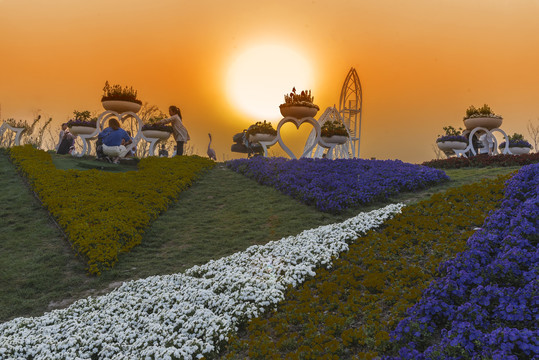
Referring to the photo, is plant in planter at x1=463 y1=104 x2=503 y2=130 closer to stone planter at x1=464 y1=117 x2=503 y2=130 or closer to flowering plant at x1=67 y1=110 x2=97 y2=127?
stone planter at x1=464 y1=117 x2=503 y2=130

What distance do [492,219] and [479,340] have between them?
4.44 metres

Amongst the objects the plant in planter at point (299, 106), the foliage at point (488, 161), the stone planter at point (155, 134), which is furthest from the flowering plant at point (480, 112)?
the stone planter at point (155, 134)

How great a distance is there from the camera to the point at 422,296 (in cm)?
631

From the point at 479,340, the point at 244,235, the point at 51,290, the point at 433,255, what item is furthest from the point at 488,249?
the point at 51,290

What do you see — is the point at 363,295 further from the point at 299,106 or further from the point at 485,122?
the point at 485,122

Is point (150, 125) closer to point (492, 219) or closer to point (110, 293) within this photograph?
point (110, 293)

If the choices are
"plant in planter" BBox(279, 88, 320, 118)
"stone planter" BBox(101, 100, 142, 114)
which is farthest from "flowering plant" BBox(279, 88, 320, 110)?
"stone planter" BBox(101, 100, 142, 114)

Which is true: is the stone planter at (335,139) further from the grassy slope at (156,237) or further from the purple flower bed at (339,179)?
the grassy slope at (156,237)

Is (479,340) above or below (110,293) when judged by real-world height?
above

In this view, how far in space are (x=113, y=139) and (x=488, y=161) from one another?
18.2 m

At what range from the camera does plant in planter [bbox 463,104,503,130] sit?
93.1 ft

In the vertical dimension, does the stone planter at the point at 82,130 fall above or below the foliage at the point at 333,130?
above

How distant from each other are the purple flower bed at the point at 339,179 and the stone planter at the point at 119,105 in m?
8.53

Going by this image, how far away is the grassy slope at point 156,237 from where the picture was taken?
32.3 feet
